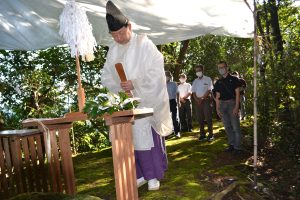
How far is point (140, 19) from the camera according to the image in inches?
249

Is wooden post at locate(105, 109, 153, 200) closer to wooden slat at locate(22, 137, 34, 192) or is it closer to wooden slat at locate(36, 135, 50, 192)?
wooden slat at locate(36, 135, 50, 192)

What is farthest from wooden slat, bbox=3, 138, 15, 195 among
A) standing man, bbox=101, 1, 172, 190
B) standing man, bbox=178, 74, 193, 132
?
standing man, bbox=178, 74, 193, 132

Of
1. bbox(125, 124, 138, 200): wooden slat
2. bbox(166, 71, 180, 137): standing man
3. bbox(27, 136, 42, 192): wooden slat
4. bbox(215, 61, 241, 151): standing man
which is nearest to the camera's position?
bbox(125, 124, 138, 200): wooden slat

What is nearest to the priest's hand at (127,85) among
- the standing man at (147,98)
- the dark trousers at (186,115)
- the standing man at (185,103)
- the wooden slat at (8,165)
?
the standing man at (147,98)

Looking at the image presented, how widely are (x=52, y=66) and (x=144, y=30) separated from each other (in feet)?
14.3

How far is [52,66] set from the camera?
1023cm

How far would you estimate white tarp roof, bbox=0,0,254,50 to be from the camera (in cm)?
561

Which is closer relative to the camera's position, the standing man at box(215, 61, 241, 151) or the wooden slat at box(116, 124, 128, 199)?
the wooden slat at box(116, 124, 128, 199)

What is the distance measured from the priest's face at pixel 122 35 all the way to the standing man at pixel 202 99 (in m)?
4.41

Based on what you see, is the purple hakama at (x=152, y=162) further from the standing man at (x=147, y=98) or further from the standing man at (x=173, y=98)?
the standing man at (x=173, y=98)

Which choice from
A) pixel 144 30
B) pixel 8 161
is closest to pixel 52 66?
pixel 144 30

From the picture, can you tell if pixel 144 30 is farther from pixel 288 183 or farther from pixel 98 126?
pixel 98 126

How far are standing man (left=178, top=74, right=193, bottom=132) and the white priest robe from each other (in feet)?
19.8

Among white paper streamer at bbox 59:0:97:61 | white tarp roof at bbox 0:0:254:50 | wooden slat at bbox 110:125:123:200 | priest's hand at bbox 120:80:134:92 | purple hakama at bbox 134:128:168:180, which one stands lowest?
purple hakama at bbox 134:128:168:180
